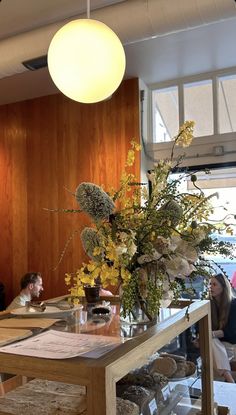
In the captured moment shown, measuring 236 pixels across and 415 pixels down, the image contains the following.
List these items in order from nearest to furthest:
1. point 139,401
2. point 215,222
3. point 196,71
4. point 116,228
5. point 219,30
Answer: point 139,401 → point 116,228 → point 215,222 → point 219,30 → point 196,71

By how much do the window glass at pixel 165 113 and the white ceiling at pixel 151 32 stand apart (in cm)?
19

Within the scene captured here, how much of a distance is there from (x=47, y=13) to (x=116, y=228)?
2.05 metres

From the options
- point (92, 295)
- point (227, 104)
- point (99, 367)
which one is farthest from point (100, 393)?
point (227, 104)

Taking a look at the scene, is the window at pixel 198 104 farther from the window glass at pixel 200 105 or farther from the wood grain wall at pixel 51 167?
the wood grain wall at pixel 51 167

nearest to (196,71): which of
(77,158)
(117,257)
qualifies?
(77,158)

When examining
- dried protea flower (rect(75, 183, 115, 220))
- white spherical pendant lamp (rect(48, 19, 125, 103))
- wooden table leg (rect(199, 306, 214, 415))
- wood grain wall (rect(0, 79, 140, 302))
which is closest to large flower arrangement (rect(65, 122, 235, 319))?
dried protea flower (rect(75, 183, 115, 220))

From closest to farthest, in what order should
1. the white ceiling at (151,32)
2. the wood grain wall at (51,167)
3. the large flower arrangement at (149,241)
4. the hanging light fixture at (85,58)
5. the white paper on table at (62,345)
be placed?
the white paper on table at (62,345) → the large flower arrangement at (149,241) → the hanging light fixture at (85,58) → the white ceiling at (151,32) → the wood grain wall at (51,167)

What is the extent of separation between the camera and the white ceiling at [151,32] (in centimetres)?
216

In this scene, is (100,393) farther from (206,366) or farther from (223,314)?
(223,314)

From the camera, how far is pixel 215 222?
1.27 metres

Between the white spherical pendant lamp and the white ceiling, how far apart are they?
2.51 feet

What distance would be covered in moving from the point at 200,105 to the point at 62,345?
11.4ft

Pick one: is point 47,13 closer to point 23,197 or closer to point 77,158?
point 77,158

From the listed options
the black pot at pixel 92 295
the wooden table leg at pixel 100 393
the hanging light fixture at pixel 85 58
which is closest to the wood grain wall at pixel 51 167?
the hanging light fixture at pixel 85 58
